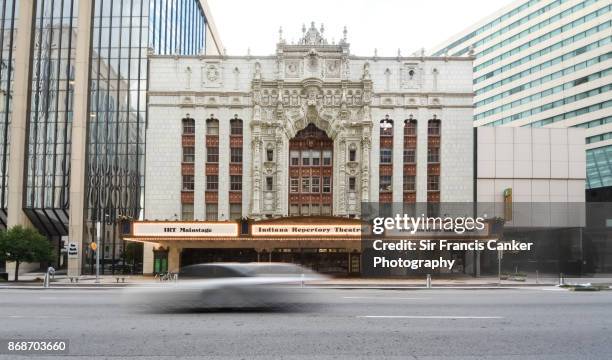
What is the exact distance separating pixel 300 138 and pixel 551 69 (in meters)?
54.0

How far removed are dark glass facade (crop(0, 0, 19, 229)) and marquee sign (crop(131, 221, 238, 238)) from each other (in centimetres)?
2149

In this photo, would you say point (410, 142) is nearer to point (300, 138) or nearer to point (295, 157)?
point (300, 138)

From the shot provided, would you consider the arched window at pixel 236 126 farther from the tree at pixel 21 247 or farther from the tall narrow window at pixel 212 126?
the tree at pixel 21 247

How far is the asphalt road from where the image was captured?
1053cm

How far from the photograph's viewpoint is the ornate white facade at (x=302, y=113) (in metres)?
52.8

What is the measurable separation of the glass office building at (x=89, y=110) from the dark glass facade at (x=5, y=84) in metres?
0.09

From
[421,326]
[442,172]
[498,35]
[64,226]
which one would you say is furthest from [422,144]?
[498,35]

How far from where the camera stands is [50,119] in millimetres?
61250

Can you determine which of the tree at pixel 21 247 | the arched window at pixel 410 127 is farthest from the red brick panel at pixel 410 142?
the tree at pixel 21 247

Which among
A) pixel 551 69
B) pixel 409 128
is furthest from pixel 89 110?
pixel 551 69

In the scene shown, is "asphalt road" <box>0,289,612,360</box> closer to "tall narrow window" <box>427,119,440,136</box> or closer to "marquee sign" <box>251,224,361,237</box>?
"marquee sign" <box>251,224,361,237</box>

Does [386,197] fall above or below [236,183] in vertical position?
below

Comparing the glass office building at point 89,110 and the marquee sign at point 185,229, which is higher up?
the glass office building at point 89,110

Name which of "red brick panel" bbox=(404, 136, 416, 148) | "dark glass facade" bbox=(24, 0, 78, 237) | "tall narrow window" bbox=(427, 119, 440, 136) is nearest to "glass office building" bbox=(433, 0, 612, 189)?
"tall narrow window" bbox=(427, 119, 440, 136)
